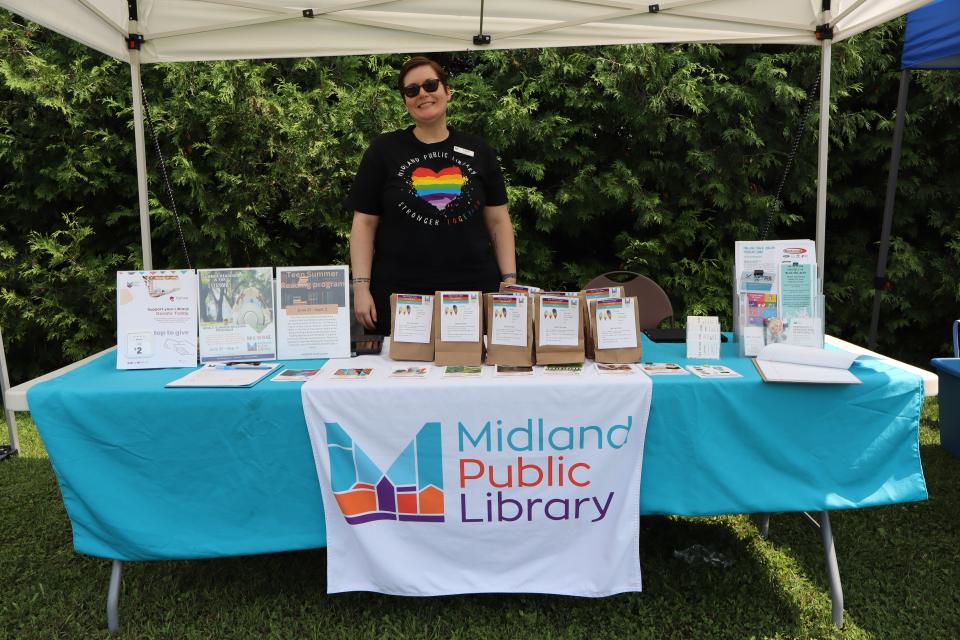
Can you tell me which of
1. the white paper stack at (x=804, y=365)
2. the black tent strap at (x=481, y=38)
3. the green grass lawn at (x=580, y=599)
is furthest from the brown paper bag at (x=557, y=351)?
the black tent strap at (x=481, y=38)

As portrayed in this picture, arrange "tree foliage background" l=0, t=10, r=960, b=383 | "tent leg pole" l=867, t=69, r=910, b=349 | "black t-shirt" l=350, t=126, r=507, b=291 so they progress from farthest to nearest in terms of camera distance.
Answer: "tree foliage background" l=0, t=10, r=960, b=383
"tent leg pole" l=867, t=69, r=910, b=349
"black t-shirt" l=350, t=126, r=507, b=291

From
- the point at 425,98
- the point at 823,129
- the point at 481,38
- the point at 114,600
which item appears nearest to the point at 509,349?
the point at 425,98

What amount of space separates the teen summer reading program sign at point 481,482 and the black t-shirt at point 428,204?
0.68m

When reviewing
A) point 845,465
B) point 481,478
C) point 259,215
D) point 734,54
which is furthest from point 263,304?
point 734,54

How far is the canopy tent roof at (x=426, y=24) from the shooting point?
2533 mm

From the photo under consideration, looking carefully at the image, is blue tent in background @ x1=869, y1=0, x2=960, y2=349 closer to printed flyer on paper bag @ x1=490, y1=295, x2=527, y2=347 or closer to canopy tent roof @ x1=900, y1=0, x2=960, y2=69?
canopy tent roof @ x1=900, y1=0, x2=960, y2=69

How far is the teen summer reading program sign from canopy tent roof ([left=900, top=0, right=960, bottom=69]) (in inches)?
111

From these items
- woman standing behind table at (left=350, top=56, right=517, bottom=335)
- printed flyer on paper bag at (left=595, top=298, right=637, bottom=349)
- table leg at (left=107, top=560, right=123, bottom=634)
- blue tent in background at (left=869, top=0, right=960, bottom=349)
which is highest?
blue tent in background at (left=869, top=0, right=960, bottom=349)

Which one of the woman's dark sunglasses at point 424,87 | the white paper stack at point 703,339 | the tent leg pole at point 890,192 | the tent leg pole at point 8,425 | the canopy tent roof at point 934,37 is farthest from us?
the tent leg pole at point 890,192

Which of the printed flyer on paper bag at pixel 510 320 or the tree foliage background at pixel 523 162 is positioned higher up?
the tree foliage background at pixel 523 162

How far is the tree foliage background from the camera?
381 cm

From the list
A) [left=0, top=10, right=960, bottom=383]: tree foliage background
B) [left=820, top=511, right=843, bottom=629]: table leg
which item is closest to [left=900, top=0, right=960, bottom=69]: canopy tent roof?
[left=0, top=10, right=960, bottom=383]: tree foliage background

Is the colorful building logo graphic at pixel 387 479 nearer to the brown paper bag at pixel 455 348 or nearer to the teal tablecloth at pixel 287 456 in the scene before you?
the teal tablecloth at pixel 287 456

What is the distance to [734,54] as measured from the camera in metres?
4.09
